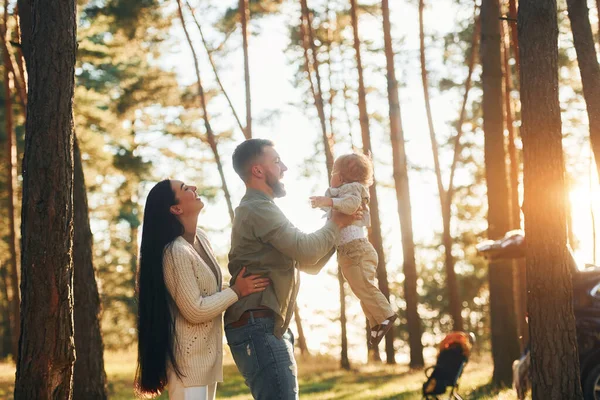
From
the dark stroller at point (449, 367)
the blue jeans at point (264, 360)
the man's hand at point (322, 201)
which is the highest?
the man's hand at point (322, 201)

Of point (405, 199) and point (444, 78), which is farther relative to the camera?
point (444, 78)

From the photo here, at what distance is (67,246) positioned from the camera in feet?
19.2

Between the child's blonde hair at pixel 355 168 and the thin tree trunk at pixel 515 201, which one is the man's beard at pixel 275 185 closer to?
the child's blonde hair at pixel 355 168

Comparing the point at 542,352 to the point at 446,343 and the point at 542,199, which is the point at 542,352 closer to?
the point at 542,199

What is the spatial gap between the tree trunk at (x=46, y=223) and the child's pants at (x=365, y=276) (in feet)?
6.96

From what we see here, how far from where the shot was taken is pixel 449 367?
984cm

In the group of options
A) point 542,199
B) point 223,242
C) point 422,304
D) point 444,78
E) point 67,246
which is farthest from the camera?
point 422,304

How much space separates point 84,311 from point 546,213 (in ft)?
17.6

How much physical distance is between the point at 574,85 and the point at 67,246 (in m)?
19.8

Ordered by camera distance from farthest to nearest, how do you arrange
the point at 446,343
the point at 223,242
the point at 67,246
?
the point at 223,242
the point at 446,343
the point at 67,246

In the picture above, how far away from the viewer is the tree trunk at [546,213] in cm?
661

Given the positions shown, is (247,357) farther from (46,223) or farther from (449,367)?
(449,367)

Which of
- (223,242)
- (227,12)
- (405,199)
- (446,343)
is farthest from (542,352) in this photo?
(223,242)

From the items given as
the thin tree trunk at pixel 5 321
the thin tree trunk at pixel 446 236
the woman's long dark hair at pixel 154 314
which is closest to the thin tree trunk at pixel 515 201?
the thin tree trunk at pixel 446 236
